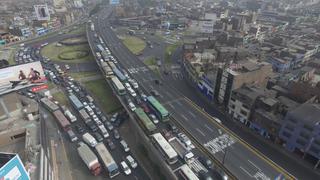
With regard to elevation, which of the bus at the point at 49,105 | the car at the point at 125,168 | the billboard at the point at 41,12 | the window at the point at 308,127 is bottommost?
the car at the point at 125,168

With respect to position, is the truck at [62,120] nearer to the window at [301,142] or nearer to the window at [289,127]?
the window at [289,127]

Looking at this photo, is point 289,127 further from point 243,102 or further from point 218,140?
point 218,140

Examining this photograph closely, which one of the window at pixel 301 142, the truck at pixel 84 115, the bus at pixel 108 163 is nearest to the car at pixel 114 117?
the truck at pixel 84 115

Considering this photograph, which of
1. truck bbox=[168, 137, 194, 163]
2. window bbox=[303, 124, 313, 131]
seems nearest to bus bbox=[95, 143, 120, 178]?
truck bbox=[168, 137, 194, 163]

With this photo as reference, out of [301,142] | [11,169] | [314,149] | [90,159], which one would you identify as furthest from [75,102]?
[314,149]

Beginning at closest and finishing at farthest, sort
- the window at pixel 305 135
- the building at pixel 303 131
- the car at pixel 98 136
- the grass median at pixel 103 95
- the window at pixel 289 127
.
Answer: the building at pixel 303 131 < the window at pixel 305 135 < the window at pixel 289 127 < the car at pixel 98 136 < the grass median at pixel 103 95

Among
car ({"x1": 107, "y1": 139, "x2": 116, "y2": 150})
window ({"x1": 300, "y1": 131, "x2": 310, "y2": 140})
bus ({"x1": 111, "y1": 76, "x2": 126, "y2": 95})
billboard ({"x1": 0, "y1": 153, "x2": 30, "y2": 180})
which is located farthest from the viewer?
bus ({"x1": 111, "y1": 76, "x2": 126, "y2": 95})

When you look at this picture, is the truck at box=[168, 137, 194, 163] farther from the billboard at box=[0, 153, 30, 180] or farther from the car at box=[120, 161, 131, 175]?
the billboard at box=[0, 153, 30, 180]
